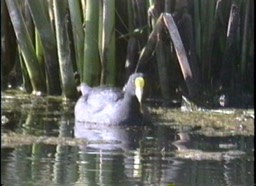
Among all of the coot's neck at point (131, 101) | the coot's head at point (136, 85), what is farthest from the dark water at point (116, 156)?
the coot's head at point (136, 85)

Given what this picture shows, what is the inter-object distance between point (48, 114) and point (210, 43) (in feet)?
5.98

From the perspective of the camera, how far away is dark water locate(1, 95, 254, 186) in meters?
6.24

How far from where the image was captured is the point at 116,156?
7.21 meters

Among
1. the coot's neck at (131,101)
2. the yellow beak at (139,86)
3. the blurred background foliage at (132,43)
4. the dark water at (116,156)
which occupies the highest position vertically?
the blurred background foliage at (132,43)

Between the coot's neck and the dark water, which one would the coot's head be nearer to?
the coot's neck

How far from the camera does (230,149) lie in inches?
300

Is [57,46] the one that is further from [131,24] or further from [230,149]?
[230,149]

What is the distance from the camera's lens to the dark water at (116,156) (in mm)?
6242

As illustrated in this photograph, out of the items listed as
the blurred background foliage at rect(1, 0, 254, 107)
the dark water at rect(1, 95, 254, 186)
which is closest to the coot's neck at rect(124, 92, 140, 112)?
the dark water at rect(1, 95, 254, 186)

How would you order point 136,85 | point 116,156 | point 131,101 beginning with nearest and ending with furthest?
point 116,156
point 131,101
point 136,85

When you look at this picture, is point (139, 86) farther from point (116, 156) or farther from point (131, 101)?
point (116, 156)

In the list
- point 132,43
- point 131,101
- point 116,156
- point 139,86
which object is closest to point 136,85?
point 139,86

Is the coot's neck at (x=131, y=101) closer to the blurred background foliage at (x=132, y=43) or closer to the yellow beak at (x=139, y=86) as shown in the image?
the yellow beak at (x=139, y=86)

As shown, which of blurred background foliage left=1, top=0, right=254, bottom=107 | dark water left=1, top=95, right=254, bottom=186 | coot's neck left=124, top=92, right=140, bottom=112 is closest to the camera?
dark water left=1, top=95, right=254, bottom=186
